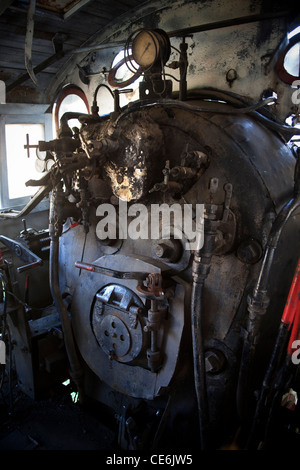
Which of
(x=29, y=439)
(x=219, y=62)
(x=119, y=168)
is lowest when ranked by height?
(x=29, y=439)

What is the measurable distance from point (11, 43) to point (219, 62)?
225 centimetres

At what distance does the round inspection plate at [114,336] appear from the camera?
2.47 meters

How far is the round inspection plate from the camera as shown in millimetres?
2467

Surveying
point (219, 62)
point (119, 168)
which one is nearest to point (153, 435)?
point (119, 168)

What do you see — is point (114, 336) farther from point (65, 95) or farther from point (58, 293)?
point (65, 95)

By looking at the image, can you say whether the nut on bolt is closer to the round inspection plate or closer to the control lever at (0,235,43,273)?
the round inspection plate

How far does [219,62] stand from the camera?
3.09m

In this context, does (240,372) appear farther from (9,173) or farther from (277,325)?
(9,173)

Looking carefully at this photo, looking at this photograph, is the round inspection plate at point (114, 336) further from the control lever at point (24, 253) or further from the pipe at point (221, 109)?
the pipe at point (221, 109)

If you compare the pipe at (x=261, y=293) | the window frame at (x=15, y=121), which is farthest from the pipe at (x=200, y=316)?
the window frame at (x=15, y=121)

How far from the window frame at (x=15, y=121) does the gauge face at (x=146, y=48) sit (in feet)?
8.37

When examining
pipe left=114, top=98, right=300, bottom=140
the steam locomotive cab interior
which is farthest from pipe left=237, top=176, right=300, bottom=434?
pipe left=114, top=98, right=300, bottom=140

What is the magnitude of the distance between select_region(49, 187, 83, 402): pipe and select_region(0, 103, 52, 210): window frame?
7.86ft
